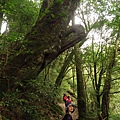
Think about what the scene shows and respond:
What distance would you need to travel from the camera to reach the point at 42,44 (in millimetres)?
6844

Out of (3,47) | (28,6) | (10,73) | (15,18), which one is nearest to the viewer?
(3,47)

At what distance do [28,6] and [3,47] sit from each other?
325 cm

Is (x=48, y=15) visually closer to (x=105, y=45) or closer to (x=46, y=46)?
(x=46, y=46)

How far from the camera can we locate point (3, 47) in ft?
16.0

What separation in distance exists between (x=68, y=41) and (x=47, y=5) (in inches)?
66.9

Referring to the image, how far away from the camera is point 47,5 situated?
7605 mm

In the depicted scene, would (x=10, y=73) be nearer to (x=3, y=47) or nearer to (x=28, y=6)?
(x=3, y=47)

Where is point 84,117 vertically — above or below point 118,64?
below

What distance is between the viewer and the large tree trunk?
20.7 ft

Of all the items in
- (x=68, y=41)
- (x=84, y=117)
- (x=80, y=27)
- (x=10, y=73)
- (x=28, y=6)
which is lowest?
(x=84, y=117)

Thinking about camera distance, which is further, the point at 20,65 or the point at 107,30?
the point at 107,30

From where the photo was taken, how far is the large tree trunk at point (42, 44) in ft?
20.7

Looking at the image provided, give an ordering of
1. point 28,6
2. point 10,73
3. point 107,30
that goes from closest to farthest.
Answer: point 10,73 < point 28,6 < point 107,30

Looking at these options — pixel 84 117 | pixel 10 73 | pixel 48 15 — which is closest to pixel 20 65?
pixel 10 73
